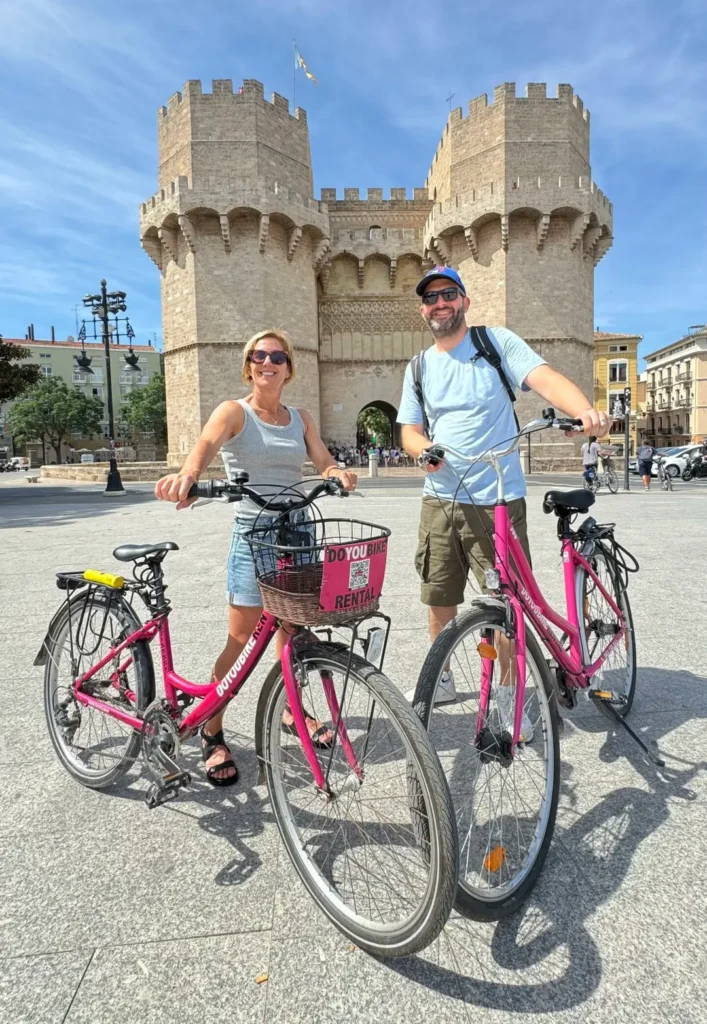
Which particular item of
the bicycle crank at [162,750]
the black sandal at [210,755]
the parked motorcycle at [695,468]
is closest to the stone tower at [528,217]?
the parked motorcycle at [695,468]

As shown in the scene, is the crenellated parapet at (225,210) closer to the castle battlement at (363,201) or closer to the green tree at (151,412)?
the castle battlement at (363,201)

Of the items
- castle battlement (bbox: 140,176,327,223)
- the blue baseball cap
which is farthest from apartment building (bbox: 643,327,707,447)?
the blue baseball cap

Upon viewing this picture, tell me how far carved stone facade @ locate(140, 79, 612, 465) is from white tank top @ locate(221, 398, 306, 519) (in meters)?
24.7

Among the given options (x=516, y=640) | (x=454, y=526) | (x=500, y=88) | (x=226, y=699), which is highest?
(x=500, y=88)

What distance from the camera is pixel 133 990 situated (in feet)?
4.91

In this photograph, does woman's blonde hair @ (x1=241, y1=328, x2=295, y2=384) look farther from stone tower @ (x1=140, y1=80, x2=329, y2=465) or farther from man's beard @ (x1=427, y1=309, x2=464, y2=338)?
stone tower @ (x1=140, y1=80, x2=329, y2=465)

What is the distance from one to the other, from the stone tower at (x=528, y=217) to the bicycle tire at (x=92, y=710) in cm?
2596

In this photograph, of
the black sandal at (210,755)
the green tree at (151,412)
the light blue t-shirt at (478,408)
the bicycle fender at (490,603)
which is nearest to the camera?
the bicycle fender at (490,603)

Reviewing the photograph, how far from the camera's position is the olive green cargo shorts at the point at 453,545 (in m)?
2.55

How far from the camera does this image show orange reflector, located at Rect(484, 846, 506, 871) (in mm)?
1782

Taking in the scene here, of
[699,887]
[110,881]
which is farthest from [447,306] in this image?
[110,881]

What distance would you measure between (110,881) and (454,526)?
1.73 meters

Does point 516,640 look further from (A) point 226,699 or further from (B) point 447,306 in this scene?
(B) point 447,306

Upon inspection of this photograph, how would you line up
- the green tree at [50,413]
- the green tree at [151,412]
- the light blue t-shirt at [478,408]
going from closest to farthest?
1. the light blue t-shirt at [478,408]
2. the green tree at [151,412]
3. the green tree at [50,413]
